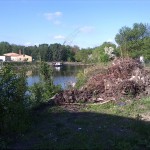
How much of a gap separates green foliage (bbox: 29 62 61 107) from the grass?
288 cm

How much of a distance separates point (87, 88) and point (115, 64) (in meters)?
1.93

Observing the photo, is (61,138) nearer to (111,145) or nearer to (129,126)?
(111,145)

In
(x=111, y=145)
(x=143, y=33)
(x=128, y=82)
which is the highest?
(x=143, y=33)

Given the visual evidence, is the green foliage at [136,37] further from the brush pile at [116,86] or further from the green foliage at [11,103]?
the green foliage at [11,103]

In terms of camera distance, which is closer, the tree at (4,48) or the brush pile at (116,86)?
the brush pile at (116,86)

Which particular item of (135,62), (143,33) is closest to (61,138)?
(135,62)

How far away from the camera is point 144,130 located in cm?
769

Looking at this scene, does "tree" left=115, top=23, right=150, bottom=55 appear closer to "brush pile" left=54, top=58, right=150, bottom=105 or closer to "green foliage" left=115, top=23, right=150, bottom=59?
"green foliage" left=115, top=23, right=150, bottom=59

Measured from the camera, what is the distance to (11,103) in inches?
322

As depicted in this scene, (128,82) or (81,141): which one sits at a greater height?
(128,82)

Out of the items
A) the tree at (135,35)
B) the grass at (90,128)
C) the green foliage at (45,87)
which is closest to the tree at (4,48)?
the tree at (135,35)

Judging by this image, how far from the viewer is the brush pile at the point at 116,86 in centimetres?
1198

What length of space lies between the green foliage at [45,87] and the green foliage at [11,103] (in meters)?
4.30

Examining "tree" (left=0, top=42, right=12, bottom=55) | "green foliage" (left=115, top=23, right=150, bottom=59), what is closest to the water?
"green foliage" (left=115, top=23, right=150, bottom=59)
